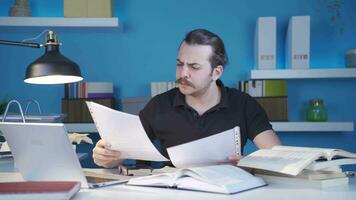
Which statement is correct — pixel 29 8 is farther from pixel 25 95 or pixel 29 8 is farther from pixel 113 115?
pixel 113 115

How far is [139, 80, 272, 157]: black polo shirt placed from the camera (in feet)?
6.82

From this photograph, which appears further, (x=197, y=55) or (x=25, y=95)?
(x=25, y=95)

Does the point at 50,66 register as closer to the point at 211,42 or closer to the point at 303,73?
the point at 211,42

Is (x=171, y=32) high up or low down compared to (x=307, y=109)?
up

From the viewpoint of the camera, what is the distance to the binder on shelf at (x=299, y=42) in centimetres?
303

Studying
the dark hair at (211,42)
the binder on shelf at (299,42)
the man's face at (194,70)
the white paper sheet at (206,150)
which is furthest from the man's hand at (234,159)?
the binder on shelf at (299,42)

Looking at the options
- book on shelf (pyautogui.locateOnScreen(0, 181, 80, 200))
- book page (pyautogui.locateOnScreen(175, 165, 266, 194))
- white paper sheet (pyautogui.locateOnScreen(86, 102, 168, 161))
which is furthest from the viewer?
white paper sheet (pyautogui.locateOnScreen(86, 102, 168, 161))

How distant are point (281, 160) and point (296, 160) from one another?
5 centimetres

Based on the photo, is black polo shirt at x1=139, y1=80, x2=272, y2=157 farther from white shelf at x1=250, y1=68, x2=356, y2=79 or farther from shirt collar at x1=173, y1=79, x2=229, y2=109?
white shelf at x1=250, y1=68, x2=356, y2=79

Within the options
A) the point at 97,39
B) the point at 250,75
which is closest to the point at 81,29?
the point at 97,39

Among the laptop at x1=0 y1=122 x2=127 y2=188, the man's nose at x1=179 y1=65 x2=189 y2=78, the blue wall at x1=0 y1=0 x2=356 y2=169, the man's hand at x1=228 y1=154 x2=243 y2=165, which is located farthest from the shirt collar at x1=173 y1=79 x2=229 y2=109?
the blue wall at x1=0 y1=0 x2=356 y2=169

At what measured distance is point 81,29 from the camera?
3.26 m

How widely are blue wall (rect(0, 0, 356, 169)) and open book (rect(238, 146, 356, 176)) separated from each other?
1.95 metres

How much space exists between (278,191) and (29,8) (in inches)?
103
